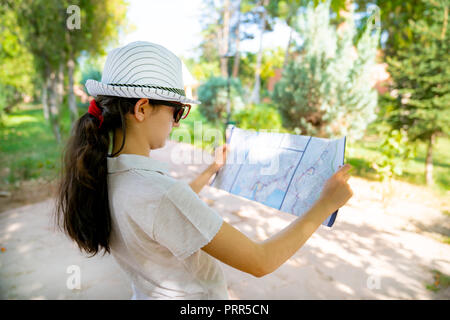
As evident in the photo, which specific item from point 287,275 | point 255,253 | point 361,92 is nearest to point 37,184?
point 287,275

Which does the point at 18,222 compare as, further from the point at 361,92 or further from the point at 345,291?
the point at 361,92

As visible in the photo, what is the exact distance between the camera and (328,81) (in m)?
6.48

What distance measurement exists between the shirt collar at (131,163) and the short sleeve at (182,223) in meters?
0.14

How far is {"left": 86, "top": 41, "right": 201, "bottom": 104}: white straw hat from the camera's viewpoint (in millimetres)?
858

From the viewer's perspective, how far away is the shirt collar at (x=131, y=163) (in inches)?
33.8

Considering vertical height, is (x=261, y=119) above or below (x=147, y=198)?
above

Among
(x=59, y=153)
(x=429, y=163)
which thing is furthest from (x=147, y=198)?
(x=429, y=163)

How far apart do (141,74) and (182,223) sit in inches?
19.1

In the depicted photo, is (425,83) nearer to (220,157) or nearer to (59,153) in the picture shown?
(220,157)

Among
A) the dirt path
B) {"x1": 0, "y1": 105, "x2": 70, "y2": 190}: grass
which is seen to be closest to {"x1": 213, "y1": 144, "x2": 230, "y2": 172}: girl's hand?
the dirt path

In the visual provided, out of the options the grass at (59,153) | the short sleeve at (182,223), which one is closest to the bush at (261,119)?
the grass at (59,153)

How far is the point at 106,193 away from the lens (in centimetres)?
89

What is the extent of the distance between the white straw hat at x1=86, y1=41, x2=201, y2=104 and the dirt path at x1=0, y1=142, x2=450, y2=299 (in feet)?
6.60

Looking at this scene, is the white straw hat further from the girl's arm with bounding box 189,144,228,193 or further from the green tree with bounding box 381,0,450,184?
the green tree with bounding box 381,0,450,184
